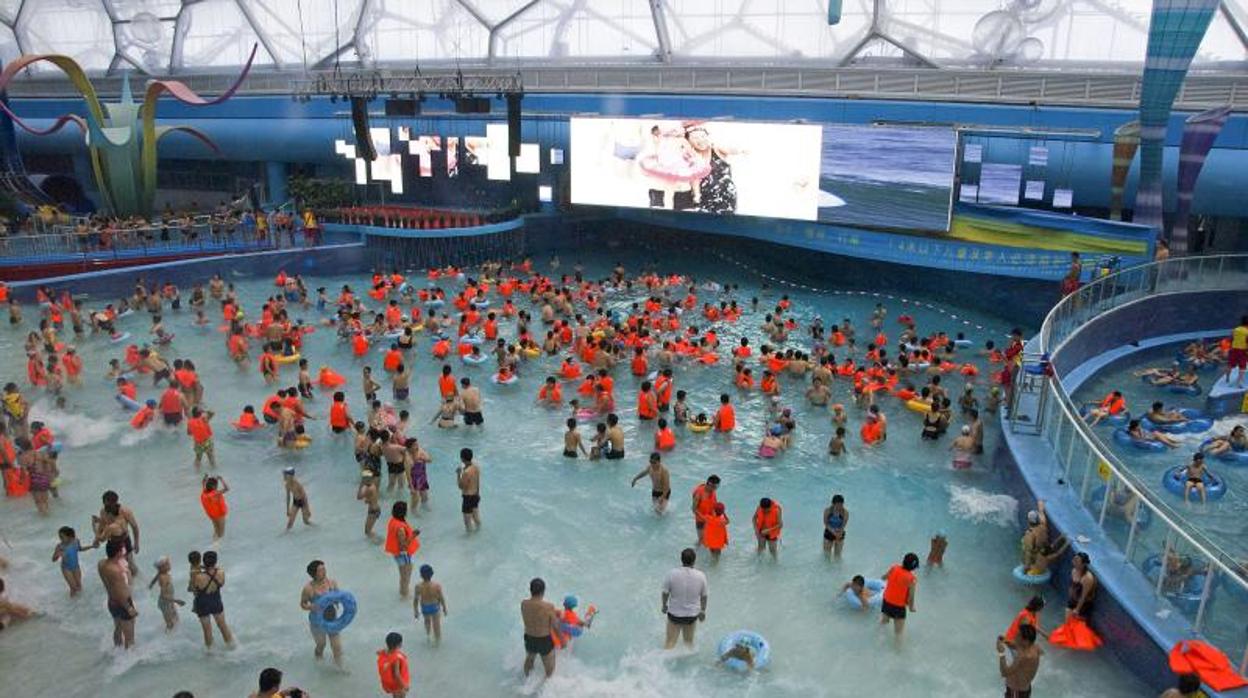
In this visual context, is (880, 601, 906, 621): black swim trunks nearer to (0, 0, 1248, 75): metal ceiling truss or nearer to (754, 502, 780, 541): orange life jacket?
(754, 502, 780, 541): orange life jacket

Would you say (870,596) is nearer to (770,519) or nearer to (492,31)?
(770,519)

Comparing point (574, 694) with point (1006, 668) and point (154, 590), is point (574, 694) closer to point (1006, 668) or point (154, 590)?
point (1006, 668)

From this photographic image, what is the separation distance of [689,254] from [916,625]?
22.9 meters

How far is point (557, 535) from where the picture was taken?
38.4ft

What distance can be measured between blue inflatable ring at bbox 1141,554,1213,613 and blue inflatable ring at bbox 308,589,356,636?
768 centimetres

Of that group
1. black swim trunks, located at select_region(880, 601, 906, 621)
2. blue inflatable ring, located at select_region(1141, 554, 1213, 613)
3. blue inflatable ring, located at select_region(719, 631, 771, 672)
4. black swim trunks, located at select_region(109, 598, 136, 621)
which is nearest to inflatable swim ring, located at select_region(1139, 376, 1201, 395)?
blue inflatable ring, located at select_region(1141, 554, 1213, 613)

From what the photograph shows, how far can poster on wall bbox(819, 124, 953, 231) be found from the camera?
23.1m

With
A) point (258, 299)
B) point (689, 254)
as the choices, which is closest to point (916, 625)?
point (258, 299)

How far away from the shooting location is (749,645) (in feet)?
29.8

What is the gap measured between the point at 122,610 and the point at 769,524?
22.7 feet

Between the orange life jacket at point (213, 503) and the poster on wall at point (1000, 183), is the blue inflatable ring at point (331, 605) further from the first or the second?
the poster on wall at point (1000, 183)

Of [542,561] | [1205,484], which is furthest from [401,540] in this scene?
[1205,484]

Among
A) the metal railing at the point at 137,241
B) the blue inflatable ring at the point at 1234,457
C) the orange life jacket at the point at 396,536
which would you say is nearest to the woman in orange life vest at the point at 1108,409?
the blue inflatable ring at the point at 1234,457

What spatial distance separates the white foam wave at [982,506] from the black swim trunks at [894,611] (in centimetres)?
343
